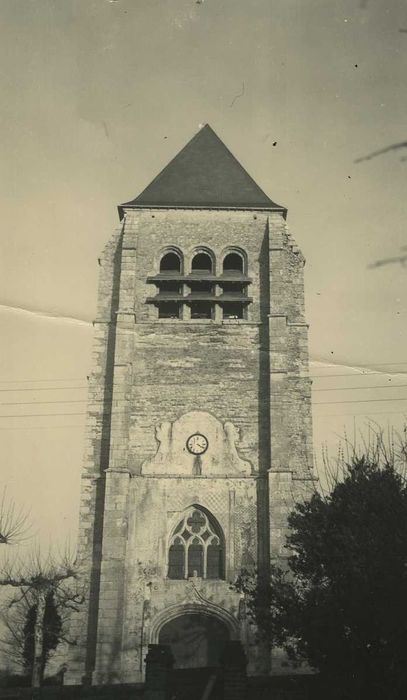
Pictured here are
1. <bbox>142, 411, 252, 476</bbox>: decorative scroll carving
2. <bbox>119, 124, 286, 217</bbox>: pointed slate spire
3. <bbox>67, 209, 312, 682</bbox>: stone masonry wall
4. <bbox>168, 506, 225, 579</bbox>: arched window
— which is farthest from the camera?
<bbox>119, 124, 286, 217</bbox>: pointed slate spire

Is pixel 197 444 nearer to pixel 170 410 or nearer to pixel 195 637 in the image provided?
pixel 170 410

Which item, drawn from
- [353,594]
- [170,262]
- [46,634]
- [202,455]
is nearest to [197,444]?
[202,455]

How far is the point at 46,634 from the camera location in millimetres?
24625

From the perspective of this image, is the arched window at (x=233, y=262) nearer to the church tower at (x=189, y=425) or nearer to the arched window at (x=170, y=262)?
the church tower at (x=189, y=425)

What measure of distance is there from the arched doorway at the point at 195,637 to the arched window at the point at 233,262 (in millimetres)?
10155

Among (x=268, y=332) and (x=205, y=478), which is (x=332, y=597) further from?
(x=268, y=332)

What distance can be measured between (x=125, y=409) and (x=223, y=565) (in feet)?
15.6

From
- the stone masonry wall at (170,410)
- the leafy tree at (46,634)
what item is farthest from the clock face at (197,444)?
the leafy tree at (46,634)

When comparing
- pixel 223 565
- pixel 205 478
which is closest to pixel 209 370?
pixel 205 478

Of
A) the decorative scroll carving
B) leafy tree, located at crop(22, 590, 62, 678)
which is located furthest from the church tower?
leafy tree, located at crop(22, 590, 62, 678)

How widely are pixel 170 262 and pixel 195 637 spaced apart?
35.9 ft

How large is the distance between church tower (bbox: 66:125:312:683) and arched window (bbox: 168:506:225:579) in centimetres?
4

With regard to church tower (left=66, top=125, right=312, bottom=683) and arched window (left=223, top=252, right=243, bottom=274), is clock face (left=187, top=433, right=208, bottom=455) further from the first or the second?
arched window (left=223, top=252, right=243, bottom=274)

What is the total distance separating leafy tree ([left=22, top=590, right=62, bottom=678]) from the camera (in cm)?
2495
